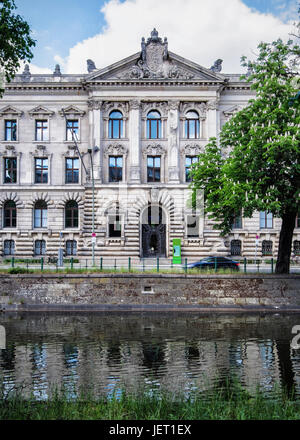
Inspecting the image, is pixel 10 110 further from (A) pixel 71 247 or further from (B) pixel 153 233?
(B) pixel 153 233

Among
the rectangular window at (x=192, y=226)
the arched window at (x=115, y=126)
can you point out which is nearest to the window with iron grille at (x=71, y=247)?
the arched window at (x=115, y=126)

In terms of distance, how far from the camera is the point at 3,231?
142 ft

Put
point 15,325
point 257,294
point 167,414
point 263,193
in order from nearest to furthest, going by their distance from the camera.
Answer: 1. point 167,414
2. point 15,325
3. point 263,193
4. point 257,294

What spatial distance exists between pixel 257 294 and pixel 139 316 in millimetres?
7005

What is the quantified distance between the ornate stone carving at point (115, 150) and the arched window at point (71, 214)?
6.29 meters

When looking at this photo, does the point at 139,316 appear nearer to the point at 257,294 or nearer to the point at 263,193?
the point at 257,294

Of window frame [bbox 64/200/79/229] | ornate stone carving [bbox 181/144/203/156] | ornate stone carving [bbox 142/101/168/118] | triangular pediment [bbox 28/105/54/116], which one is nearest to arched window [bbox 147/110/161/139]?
ornate stone carving [bbox 142/101/168/118]

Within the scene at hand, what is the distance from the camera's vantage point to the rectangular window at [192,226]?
42.2 meters

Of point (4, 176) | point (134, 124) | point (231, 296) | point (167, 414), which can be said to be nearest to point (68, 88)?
point (134, 124)

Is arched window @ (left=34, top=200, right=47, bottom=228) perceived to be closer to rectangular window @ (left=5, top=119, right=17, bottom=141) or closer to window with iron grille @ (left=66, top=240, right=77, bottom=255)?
window with iron grille @ (left=66, top=240, right=77, bottom=255)

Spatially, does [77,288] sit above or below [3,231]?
below

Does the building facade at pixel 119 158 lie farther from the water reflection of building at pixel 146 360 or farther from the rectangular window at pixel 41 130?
the water reflection of building at pixel 146 360

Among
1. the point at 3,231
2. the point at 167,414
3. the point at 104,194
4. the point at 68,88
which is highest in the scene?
the point at 68,88

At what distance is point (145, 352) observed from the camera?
15.7 m
